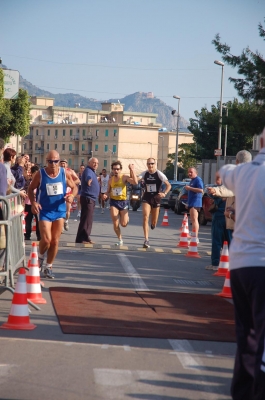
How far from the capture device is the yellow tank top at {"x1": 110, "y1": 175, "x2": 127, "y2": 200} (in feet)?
58.5

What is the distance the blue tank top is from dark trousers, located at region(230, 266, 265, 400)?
22.6 ft

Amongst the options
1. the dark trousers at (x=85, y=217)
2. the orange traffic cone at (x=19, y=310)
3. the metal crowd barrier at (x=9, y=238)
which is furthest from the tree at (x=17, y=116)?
the orange traffic cone at (x=19, y=310)

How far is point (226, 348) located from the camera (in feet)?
24.7

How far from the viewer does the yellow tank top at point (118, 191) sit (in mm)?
17844

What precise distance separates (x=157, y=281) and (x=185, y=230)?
793cm

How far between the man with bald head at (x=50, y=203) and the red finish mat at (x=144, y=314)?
910mm

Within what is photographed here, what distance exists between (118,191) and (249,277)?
1295cm

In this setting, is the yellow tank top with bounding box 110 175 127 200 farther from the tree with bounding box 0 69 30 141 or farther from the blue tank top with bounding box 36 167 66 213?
the tree with bounding box 0 69 30 141

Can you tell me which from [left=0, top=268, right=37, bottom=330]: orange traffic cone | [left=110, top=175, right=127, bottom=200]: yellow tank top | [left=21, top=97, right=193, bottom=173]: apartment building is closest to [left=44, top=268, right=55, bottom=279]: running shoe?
[left=0, top=268, right=37, bottom=330]: orange traffic cone

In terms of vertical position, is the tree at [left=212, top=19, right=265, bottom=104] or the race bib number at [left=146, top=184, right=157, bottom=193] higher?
the tree at [left=212, top=19, right=265, bottom=104]

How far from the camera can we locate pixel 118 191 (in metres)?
17.9

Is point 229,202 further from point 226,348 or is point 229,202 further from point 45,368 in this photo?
point 45,368

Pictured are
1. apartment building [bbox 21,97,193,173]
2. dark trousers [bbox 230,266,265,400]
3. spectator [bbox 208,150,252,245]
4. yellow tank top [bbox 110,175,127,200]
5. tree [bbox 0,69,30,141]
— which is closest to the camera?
dark trousers [bbox 230,266,265,400]

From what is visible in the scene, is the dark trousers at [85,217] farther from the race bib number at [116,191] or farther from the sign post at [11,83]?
the sign post at [11,83]
